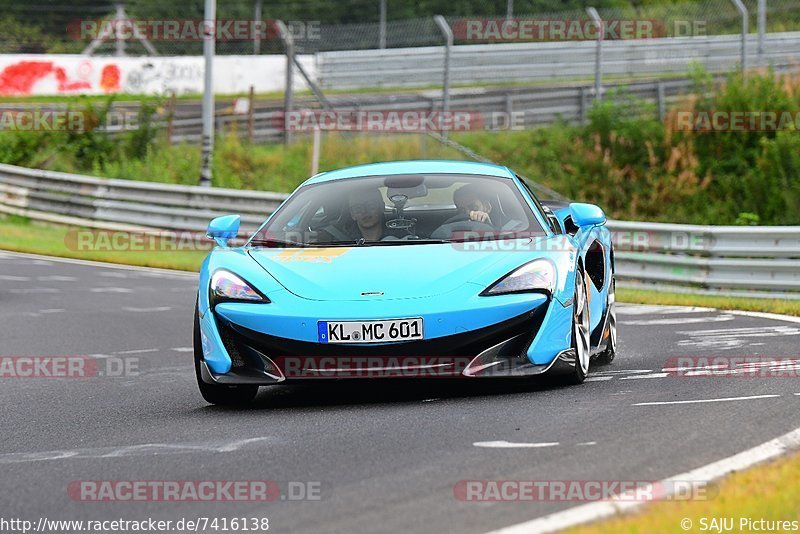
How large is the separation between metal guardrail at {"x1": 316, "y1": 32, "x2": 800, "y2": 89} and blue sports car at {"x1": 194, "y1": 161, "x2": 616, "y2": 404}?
82.7 feet

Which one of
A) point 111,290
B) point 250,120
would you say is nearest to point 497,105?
point 250,120

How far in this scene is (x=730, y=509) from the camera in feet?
14.5

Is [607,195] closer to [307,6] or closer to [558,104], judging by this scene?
[558,104]

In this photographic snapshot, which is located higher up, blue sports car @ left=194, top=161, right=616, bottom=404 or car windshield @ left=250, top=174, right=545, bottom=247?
car windshield @ left=250, top=174, right=545, bottom=247

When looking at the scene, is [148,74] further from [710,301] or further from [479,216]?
[479,216]

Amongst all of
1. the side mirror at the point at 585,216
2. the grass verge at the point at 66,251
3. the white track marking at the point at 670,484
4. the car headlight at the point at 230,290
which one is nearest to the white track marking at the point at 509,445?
the white track marking at the point at 670,484

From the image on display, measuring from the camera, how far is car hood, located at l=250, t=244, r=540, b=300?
728cm

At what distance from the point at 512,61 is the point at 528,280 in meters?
28.4

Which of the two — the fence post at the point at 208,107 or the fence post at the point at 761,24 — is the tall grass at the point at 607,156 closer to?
the fence post at the point at 761,24

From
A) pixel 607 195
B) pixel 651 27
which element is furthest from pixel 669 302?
Answer: pixel 651 27

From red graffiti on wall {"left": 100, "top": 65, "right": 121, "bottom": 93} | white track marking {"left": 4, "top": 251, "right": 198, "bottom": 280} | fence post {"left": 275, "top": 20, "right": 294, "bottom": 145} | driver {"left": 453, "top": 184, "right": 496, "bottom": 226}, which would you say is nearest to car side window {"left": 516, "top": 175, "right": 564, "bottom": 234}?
driver {"left": 453, "top": 184, "right": 496, "bottom": 226}

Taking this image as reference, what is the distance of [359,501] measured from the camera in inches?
190

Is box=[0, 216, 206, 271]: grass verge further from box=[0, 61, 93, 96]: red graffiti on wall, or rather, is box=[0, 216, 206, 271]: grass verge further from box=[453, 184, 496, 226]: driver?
box=[0, 61, 93, 96]: red graffiti on wall

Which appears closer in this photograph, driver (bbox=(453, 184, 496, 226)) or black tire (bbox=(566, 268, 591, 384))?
black tire (bbox=(566, 268, 591, 384))
